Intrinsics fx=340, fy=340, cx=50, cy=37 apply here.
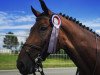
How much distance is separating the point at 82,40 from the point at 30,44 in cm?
74

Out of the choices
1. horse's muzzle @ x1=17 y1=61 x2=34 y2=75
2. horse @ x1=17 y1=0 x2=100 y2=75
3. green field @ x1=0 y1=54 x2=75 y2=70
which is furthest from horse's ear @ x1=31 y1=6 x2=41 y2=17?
green field @ x1=0 y1=54 x2=75 y2=70

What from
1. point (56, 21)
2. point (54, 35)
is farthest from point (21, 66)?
point (56, 21)

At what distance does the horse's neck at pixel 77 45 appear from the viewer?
14.7 feet

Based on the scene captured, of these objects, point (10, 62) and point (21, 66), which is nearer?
point (21, 66)

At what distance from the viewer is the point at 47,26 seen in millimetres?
4438

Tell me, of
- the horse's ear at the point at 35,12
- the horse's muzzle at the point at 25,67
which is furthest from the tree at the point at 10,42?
the horse's muzzle at the point at 25,67

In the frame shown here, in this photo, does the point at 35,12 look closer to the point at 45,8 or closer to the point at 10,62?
the point at 45,8

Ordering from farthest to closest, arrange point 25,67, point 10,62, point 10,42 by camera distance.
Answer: point 10,62 < point 10,42 < point 25,67

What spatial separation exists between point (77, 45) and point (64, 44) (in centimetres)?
21

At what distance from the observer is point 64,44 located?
4422mm

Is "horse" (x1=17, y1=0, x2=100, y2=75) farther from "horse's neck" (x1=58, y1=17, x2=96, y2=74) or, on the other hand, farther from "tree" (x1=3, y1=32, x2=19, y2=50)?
"tree" (x1=3, y1=32, x2=19, y2=50)

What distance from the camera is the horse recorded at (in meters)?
4.33

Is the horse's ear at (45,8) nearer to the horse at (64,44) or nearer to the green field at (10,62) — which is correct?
the horse at (64,44)

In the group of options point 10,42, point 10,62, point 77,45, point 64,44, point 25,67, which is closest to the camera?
point 25,67
